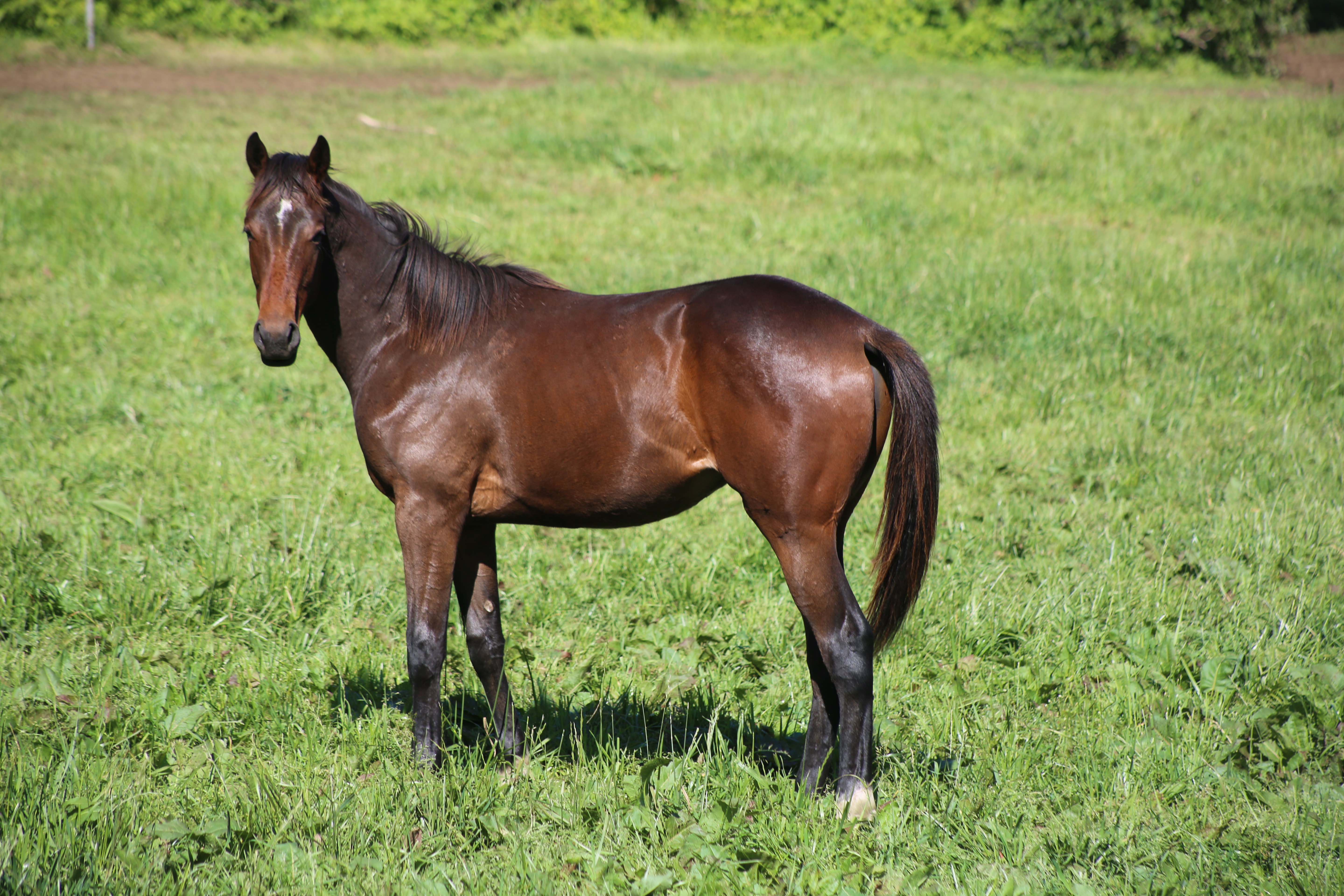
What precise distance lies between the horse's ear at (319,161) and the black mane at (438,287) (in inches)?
11.8

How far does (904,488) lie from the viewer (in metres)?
3.21

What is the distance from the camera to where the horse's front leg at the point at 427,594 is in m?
3.34

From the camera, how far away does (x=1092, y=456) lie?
6145mm

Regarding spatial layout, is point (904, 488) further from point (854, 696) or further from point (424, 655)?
point (424, 655)

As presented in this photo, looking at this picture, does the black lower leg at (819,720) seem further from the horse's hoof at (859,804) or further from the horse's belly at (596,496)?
the horse's belly at (596,496)

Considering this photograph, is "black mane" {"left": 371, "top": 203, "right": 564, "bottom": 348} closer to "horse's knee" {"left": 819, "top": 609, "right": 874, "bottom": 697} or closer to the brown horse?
the brown horse

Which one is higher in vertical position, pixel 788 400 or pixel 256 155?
pixel 256 155

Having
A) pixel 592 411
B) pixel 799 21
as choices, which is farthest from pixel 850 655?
pixel 799 21

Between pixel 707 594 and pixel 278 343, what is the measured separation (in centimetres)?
241

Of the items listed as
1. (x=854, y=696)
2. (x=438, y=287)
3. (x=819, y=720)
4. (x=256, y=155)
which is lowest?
(x=819, y=720)

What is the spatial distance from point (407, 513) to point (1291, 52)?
74.7 feet

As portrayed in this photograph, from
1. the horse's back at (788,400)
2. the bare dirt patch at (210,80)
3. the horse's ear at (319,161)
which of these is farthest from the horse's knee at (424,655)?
the bare dirt patch at (210,80)

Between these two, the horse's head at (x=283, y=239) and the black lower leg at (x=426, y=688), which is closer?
the horse's head at (x=283, y=239)

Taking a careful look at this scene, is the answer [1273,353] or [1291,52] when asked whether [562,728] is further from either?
[1291,52]
